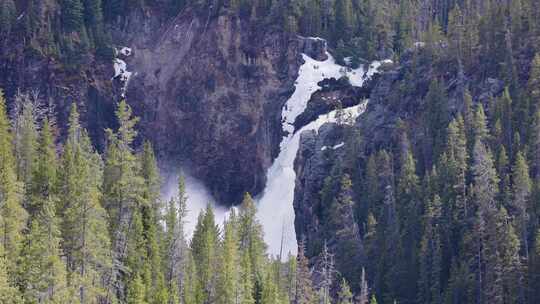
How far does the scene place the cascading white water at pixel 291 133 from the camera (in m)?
152

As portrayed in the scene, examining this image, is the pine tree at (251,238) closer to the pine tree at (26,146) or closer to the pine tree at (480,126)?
the pine tree at (26,146)

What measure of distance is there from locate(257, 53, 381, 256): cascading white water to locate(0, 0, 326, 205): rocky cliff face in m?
1.40

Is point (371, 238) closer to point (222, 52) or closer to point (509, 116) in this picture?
point (509, 116)

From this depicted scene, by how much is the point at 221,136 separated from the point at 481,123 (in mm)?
58143

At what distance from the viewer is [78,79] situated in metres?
163

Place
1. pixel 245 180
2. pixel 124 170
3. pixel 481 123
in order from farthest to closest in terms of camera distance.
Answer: pixel 245 180 → pixel 481 123 → pixel 124 170

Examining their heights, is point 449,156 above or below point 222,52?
below

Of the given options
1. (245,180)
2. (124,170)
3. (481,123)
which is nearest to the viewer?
(124,170)

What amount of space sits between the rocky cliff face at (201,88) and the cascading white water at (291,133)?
1.40 m

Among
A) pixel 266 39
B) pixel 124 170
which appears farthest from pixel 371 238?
pixel 266 39

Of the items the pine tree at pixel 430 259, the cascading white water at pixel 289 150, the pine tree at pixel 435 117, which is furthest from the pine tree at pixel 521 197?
the cascading white water at pixel 289 150

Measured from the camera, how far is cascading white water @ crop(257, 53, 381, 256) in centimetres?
15150

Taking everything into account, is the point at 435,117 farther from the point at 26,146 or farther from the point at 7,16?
the point at 7,16

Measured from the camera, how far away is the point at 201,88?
164 m
